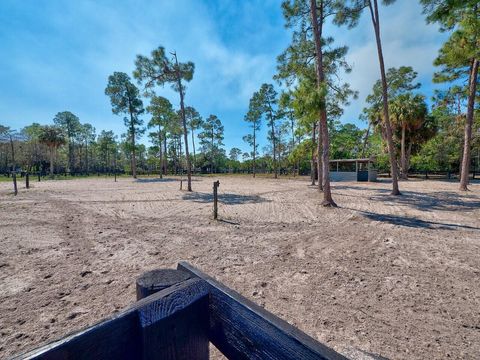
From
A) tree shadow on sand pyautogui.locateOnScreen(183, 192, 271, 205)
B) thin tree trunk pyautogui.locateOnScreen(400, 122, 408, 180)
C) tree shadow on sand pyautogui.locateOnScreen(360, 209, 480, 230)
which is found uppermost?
thin tree trunk pyautogui.locateOnScreen(400, 122, 408, 180)

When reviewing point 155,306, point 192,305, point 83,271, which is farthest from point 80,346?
point 83,271

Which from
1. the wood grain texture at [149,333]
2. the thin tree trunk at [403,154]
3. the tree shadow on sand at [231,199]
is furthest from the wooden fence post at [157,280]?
the thin tree trunk at [403,154]

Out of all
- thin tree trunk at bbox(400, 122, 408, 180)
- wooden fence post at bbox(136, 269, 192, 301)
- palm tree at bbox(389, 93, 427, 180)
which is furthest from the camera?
thin tree trunk at bbox(400, 122, 408, 180)

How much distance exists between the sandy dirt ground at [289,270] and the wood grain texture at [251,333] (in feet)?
1.78

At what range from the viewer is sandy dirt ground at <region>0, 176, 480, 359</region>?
2.27 metres

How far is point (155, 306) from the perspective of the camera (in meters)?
0.79

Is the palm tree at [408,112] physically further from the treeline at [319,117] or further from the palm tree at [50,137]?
the palm tree at [50,137]

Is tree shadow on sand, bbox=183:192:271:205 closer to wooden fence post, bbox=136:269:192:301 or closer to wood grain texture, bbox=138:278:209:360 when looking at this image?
wooden fence post, bbox=136:269:192:301

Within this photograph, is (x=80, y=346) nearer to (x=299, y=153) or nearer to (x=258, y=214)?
(x=258, y=214)

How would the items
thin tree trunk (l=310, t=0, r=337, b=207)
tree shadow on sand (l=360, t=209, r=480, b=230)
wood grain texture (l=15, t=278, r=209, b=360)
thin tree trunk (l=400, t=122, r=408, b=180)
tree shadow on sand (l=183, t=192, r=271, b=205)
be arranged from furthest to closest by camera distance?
thin tree trunk (l=400, t=122, r=408, b=180) → tree shadow on sand (l=183, t=192, r=271, b=205) → thin tree trunk (l=310, t=0, r=337, b=207) → tree shadow on sand (l=360, t=209, r=480, b=230) → wood grain texture (l=15, t=278, r=209, b=360)

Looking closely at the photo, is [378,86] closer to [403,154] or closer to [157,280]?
[403,154]

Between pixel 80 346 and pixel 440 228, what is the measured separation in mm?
7806

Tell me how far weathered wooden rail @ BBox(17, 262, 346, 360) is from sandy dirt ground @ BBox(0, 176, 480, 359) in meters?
0.19

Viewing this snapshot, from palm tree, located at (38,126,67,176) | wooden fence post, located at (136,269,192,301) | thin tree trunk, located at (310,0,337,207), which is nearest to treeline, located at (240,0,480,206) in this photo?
thin tree trunk, located at (310,0,337,207)
